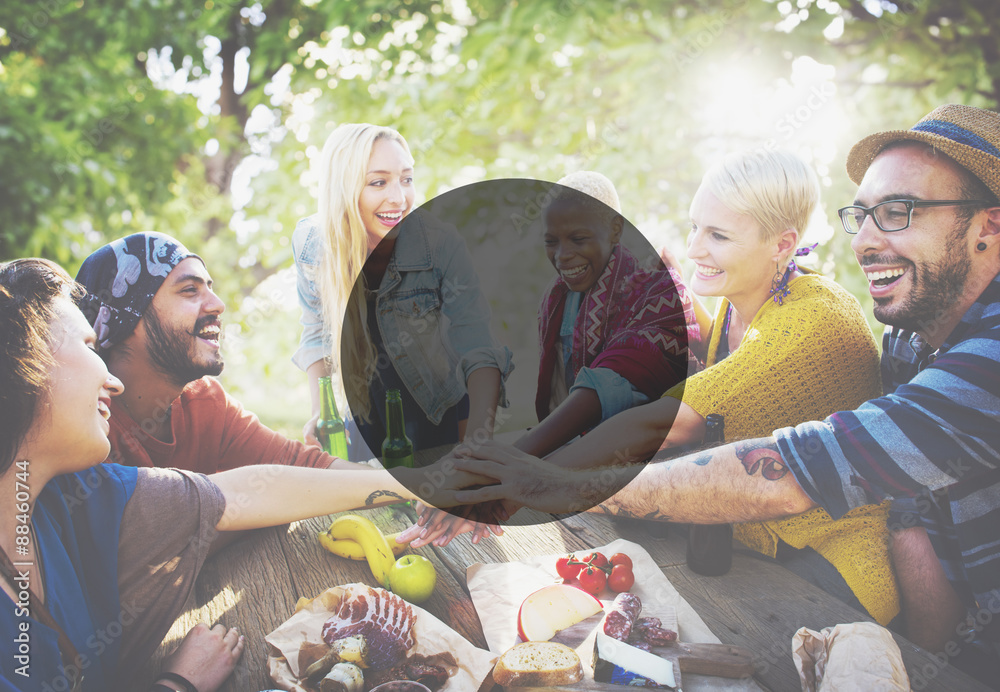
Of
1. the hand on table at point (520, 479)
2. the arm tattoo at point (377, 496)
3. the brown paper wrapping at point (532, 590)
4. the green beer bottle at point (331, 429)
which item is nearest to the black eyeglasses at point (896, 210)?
the hand on table at point (520, 479)

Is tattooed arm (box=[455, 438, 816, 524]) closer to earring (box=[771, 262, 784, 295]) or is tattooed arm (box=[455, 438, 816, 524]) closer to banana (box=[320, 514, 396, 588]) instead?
banana (box=[320, 514, 396, 588])

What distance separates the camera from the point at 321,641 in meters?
2.02

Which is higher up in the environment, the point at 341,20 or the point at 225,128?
the point at 341,20

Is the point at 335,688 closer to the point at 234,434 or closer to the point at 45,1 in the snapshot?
the point at 234,434

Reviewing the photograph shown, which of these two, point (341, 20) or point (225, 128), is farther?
point (225, 128)

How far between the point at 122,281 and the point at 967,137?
2934mm

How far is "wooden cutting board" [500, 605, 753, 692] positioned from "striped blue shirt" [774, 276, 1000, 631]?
58 centimetres

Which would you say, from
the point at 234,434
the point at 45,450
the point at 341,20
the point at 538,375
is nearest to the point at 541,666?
the point at 538,375

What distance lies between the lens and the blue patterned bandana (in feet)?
7.22

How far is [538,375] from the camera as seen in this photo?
2438 mm

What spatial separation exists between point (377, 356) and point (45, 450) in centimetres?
112

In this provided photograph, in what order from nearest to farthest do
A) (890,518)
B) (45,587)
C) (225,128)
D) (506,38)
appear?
(45,587) < (890,518) < (506,38) < (225,128)

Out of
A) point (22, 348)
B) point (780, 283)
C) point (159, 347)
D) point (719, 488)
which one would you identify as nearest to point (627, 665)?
point (719, 488)

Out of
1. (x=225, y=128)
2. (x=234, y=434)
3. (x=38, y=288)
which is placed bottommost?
(x=234, y=434)
